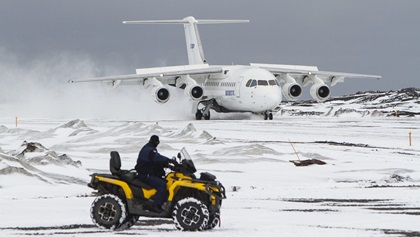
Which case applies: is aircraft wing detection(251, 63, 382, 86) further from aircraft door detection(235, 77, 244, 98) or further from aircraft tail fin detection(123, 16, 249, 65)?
aircraft tail fin detection(123, 16, 249, 65)

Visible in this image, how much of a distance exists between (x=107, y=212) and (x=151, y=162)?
993 millimetres

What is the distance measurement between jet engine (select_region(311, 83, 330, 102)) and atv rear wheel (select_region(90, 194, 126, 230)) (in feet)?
130

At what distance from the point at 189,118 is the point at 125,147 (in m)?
25.3

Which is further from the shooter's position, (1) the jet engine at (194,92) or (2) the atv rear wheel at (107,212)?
(1) the jet engine at (194,92)

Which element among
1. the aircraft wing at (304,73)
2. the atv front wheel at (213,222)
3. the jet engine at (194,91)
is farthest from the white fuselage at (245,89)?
the atv front wheel at (213,222)

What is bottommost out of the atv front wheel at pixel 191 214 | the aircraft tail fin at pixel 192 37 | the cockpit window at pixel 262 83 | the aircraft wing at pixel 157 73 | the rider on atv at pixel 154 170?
the atv front wheel at pixel 191 214

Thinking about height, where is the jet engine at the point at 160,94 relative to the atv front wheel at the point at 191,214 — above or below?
above

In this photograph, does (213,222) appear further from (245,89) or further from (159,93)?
(159,93)

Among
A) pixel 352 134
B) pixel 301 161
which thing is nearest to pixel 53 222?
pixel 301 161

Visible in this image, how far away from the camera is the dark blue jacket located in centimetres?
Result: 1120

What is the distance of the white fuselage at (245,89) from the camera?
148 ft

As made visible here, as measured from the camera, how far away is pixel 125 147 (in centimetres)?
2869

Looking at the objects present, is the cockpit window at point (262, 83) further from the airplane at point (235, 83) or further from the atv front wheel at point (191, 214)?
the atv front wheel at point (191, 214)

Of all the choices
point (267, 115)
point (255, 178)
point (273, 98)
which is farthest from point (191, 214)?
point (267, 115)
